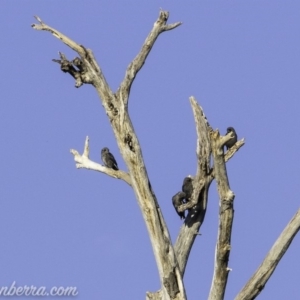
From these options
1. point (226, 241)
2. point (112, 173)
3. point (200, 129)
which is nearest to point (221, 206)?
point (226, 241)

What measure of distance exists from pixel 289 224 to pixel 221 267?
0.99m

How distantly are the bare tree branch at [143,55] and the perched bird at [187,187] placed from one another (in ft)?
5.29

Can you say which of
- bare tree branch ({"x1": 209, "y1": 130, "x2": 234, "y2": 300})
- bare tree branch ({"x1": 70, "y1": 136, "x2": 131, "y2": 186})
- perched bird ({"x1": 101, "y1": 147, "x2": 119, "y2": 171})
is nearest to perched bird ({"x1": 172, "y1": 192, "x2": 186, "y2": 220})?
bare tree branch ({"x1": 70, "y1": 136, "x2": 131, "y2": 186})

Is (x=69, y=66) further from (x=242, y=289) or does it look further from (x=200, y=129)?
(x=242, y=289)

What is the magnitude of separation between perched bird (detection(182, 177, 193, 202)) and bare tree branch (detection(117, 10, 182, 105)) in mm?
1613

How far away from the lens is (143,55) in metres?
15.5

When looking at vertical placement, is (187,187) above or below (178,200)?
below

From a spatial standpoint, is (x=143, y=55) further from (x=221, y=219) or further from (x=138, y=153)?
Result: (x=221, y=219)

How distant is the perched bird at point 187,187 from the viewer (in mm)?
16125

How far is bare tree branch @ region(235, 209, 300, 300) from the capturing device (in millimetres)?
13812

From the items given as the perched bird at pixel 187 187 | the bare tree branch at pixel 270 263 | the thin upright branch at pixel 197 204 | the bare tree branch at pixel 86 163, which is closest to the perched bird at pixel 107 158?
the bare tree branch at pixel 86 163

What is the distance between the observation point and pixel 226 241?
13688 millimetres

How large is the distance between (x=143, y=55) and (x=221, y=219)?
9.88ft

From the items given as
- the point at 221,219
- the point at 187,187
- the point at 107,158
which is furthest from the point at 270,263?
the point at 107,158
